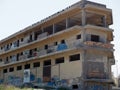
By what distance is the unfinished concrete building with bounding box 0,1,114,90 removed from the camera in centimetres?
3462

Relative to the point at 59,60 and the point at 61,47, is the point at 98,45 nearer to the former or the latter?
the point at 61,47

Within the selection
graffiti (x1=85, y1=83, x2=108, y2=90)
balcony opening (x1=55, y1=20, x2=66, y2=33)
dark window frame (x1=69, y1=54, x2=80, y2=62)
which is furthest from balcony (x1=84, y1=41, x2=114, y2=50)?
balcony opening (x1=55, y1=20, x2=66, y2=33)

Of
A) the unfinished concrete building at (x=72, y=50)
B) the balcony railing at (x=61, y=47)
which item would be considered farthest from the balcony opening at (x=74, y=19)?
the balcony railing at (x=61, y=47)

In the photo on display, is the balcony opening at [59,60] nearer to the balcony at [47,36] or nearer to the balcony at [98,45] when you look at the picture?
the balcony at [47,36]

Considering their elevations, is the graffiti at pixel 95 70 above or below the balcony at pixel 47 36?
below

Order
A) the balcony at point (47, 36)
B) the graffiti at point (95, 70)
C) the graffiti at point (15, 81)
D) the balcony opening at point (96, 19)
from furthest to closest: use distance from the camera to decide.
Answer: the graffiti at point (15, 81) → the balcony opening at point (96, 19) → the balcony at point (47, 36) → the graffiti at point (95, 70)

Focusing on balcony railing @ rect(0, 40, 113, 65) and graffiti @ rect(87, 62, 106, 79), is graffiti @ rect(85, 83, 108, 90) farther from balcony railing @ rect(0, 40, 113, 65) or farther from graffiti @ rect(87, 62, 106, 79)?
balcony railing @ rect(0, 40, 113, 65)

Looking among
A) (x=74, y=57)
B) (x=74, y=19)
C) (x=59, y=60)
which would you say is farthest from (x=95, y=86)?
(x=74, y=19)

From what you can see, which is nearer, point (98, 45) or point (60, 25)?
point (98, 45)

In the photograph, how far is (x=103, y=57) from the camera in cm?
3612

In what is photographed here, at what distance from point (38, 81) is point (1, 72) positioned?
18179 mm

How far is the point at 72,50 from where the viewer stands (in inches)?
1428

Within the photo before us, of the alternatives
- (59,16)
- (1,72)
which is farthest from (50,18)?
(1,72)

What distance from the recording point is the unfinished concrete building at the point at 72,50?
34.6 metres
